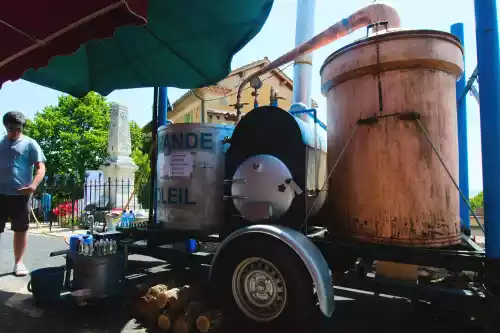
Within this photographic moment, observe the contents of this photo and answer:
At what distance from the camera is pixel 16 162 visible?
4.54m

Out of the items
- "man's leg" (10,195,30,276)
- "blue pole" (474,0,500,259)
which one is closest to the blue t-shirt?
"man's leg" (10,195,30,276)

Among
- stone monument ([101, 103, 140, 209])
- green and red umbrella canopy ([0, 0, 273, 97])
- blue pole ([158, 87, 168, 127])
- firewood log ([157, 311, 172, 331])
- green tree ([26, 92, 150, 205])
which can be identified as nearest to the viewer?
firewood log ([157, 311, 172, 331])

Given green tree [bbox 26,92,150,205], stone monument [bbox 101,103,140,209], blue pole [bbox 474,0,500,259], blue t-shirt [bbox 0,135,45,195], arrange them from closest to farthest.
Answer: blue pole [bbox 474,0,500,259] < blue t-shirt [bbox 0,135,45,195] < stone monument [bbox 101,103,140,209] < green tree [bbox 26,92,150,205]

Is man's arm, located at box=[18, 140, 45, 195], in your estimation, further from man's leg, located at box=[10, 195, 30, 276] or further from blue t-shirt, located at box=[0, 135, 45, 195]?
man's leg, located at box=[10, 195, 30, 276]

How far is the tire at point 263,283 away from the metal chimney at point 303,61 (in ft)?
23.6

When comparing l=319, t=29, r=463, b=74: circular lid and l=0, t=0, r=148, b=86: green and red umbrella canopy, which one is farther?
l=0, t=0, r=148, b=86: green and red umbrella canopy

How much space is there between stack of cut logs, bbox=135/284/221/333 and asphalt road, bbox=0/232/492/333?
0.17 m

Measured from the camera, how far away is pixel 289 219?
329 centimetres

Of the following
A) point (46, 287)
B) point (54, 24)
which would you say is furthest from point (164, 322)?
point (54, 24)

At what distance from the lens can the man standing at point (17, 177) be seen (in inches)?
177

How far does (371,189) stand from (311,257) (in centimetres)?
78

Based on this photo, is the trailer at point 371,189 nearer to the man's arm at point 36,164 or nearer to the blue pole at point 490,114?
the blue pole at point 490,114

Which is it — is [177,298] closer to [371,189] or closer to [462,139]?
[371,189]

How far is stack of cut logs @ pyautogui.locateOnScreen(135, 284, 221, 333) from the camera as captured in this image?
8.98ft
